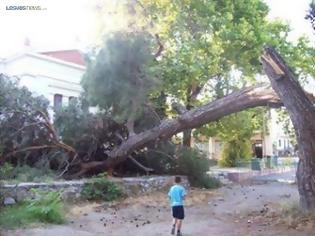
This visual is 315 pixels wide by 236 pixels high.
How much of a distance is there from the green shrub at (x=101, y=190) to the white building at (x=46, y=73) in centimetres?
1125

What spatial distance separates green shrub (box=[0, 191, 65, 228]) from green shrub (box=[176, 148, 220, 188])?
878 cm

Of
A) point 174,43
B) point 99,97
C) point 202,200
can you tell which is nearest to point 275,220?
point 202,200

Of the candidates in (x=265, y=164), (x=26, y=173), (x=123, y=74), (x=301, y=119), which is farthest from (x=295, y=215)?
(x=265, y=164)

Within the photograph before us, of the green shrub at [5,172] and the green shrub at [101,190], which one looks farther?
the green shrub at [101,190]

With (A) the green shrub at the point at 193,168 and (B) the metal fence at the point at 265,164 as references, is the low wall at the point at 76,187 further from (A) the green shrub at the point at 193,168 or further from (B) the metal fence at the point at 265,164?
(B) the metal fence at the point at 265,164

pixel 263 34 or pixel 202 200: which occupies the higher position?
pixel 263 34

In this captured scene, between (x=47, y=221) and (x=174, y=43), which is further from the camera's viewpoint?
(x=174, y=43)

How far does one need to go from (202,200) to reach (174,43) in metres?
8.70

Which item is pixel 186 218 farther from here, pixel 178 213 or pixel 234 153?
pixel 234 153

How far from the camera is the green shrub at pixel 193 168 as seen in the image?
66.4 feet

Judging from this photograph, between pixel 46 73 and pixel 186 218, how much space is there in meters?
17.8

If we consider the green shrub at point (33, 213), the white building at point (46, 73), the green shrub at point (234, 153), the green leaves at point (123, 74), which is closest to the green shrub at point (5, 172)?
the green shrub at point (33, 213)

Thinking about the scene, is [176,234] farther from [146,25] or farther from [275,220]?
[146,25]

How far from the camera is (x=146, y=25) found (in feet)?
60.8
